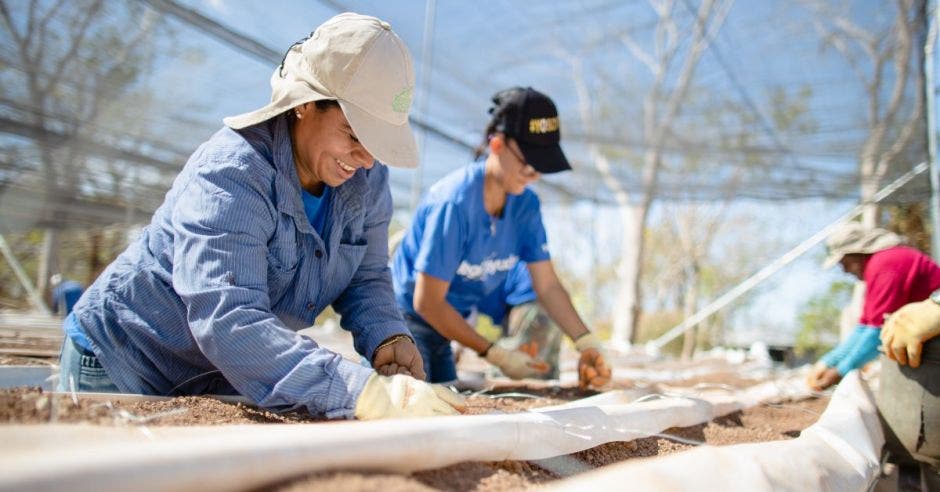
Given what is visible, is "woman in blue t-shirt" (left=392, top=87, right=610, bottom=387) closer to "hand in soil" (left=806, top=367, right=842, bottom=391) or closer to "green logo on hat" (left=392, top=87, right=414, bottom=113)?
"green logo on hat" (left=392, top=87, right=414, bottom=113)

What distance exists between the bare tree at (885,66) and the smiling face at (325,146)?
4.42m

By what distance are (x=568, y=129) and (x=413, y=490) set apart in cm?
508

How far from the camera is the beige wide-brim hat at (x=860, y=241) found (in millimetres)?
2768

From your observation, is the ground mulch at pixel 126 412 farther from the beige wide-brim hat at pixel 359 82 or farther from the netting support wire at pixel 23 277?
the netting support wire at pixel 23 277

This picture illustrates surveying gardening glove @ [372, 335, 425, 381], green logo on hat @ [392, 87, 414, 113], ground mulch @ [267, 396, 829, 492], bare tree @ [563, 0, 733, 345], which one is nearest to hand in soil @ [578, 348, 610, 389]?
ground mulch @ [267, 396, 829, 492]

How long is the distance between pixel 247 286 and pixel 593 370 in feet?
4.93

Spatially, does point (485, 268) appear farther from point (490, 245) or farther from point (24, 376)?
point (24, 376)

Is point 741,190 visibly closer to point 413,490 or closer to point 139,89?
point 139,89

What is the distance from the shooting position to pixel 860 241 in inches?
112

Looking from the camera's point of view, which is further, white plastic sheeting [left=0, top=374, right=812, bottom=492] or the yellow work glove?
the yellow work glove

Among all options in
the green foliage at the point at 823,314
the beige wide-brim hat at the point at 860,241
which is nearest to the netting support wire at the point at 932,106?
the beige wide-brim hat at the point at 860,241

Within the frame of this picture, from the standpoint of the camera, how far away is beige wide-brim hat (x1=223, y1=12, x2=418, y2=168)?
1.28 meters

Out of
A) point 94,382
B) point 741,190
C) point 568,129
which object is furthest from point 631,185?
point 94,382

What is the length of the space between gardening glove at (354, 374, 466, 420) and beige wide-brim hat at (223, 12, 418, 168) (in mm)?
437
